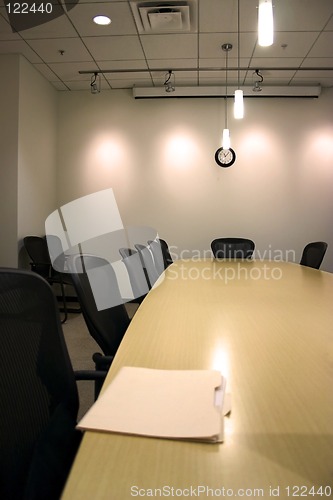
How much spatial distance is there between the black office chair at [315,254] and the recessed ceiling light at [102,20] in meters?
3.18

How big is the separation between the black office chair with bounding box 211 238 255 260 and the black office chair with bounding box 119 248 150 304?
7.07ft

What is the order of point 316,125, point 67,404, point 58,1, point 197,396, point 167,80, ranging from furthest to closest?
1. point 316,125
2. point 167,80
3. point 58,1
4. point 67,404
5. point 197,396

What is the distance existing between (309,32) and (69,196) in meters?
3.94

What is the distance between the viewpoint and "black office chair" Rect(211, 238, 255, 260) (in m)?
4.64

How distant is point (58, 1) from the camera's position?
3168 mm

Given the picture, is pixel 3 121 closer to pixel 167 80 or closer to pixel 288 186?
pixel 167 80

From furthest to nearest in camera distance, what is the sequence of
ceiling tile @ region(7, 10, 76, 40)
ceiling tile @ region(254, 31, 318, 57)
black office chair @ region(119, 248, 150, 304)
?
ceiling tile @ region(254, 31, 318, 57) < ceiling tile @ region(7, 10, 76, 40) < black office chair @ region(119, 248, 150, 304)

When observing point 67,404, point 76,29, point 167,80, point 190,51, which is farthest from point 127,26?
point 67,404

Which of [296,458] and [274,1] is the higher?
[274,1]

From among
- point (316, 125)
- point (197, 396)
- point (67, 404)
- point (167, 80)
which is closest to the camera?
point (197, 396)

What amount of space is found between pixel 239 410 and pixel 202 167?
4.93 meters

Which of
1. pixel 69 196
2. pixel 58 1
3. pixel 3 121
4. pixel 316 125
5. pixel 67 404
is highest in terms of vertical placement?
pixel 58 1
